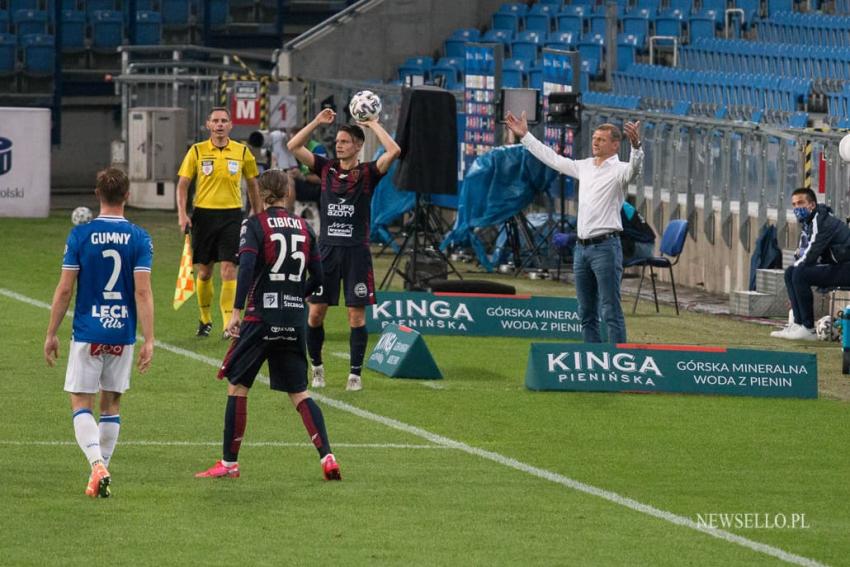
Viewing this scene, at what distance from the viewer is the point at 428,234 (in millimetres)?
22344

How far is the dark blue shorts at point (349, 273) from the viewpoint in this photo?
13469mm

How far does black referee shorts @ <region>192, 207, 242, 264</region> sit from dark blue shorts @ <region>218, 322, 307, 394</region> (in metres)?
6.27

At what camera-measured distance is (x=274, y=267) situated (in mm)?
10141

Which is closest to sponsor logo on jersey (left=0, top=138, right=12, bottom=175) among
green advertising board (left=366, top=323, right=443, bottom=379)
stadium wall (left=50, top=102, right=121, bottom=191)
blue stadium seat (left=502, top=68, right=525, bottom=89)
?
stadium wall (left=50, top=102, right=121, bottom=191)

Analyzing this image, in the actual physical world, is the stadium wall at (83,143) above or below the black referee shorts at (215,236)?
above

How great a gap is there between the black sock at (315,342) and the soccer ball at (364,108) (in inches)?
71.0

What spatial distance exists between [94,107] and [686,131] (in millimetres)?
17035

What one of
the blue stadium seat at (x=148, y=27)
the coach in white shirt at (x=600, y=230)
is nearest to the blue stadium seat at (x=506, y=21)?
the blue stadium seat at (x=148, y=27)

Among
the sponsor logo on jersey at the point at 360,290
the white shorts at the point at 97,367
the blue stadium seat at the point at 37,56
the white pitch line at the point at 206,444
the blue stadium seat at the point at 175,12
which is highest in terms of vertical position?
the blue stadium seat at the point at 175,12

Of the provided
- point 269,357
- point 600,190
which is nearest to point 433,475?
point 269,357

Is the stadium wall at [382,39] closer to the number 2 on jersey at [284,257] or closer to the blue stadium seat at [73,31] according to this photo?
the blue stadium seat at [73,31]

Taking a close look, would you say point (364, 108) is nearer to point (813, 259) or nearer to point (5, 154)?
point (813, 259)

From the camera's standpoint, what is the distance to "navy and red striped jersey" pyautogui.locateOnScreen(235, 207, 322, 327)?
10.1 meters

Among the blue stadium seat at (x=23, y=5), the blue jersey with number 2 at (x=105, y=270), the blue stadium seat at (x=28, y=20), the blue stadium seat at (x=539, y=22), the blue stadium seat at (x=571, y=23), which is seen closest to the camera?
the blue jersey with number 2 at (x=105, y=270)
